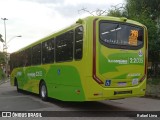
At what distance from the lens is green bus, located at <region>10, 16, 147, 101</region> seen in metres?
11.8

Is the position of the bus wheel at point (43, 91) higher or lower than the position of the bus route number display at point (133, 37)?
lower

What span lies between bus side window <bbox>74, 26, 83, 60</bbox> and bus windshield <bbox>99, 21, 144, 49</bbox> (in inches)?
29.7

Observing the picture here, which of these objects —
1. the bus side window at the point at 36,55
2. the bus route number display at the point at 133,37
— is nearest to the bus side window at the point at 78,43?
the bus route number display at the point at 133,37

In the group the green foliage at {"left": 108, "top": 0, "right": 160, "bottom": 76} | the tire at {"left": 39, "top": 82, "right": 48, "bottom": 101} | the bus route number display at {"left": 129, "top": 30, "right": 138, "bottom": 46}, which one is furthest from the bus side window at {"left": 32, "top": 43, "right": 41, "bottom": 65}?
the green foliage at {"left": 108, "top": 0, "right": 160, "bottom": 76}

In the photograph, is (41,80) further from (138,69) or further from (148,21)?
(148,21)

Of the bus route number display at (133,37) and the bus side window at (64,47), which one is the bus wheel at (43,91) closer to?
the bus side window at (64,47)

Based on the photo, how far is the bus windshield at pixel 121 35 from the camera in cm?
1215

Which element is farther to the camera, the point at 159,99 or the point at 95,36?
the point at 159,99

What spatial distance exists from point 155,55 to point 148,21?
9.50 feet

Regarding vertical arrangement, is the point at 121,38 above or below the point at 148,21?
below

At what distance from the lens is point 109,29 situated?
40.3 feet

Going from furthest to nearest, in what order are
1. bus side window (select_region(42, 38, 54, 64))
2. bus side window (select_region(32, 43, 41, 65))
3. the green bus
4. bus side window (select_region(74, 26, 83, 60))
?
bus side window (select_region(32, 43, 41, 65))
bus side window (select_region(42, 38, 54, 64))
bus side window (select_region(74, 26, 83, 60))
the green bus

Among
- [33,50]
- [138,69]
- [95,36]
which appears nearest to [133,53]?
[138,69]

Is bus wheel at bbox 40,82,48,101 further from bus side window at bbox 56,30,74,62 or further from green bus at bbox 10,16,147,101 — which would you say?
bus side window at bbox 56,30,74,62
